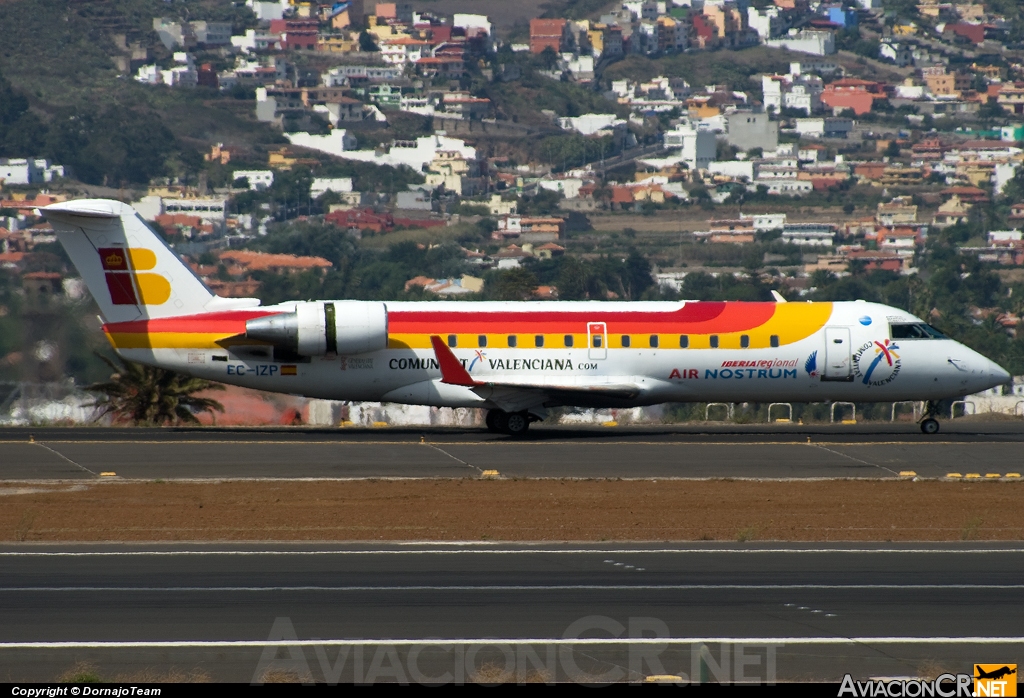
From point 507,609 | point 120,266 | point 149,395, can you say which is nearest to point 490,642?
point 507,609

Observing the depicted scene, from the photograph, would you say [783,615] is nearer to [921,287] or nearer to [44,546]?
[44,546]

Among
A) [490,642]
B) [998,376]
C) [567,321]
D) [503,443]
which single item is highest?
[567,321]

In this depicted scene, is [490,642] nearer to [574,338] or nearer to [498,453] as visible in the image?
[498,453]

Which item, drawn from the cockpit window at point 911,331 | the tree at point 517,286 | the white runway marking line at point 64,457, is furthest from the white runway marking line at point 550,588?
the tree at point 517,286

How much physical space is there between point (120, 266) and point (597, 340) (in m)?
11.9

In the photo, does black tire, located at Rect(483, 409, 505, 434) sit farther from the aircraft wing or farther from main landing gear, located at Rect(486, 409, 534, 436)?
the aircraft wing

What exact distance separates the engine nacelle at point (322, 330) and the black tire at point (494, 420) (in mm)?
3318

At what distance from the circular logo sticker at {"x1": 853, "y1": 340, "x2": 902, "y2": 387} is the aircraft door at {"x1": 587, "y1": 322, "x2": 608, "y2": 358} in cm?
631

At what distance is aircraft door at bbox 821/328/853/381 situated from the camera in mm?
36906

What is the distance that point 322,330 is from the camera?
1411 inches

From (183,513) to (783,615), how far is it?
12.3m

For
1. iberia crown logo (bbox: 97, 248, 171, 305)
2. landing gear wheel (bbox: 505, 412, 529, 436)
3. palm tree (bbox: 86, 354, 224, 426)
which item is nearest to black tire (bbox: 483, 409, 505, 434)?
landing gear wheel (bbox: 505, 412, 529, 436)

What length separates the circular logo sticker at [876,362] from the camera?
37.0 m

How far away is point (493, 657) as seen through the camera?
15.3 m
